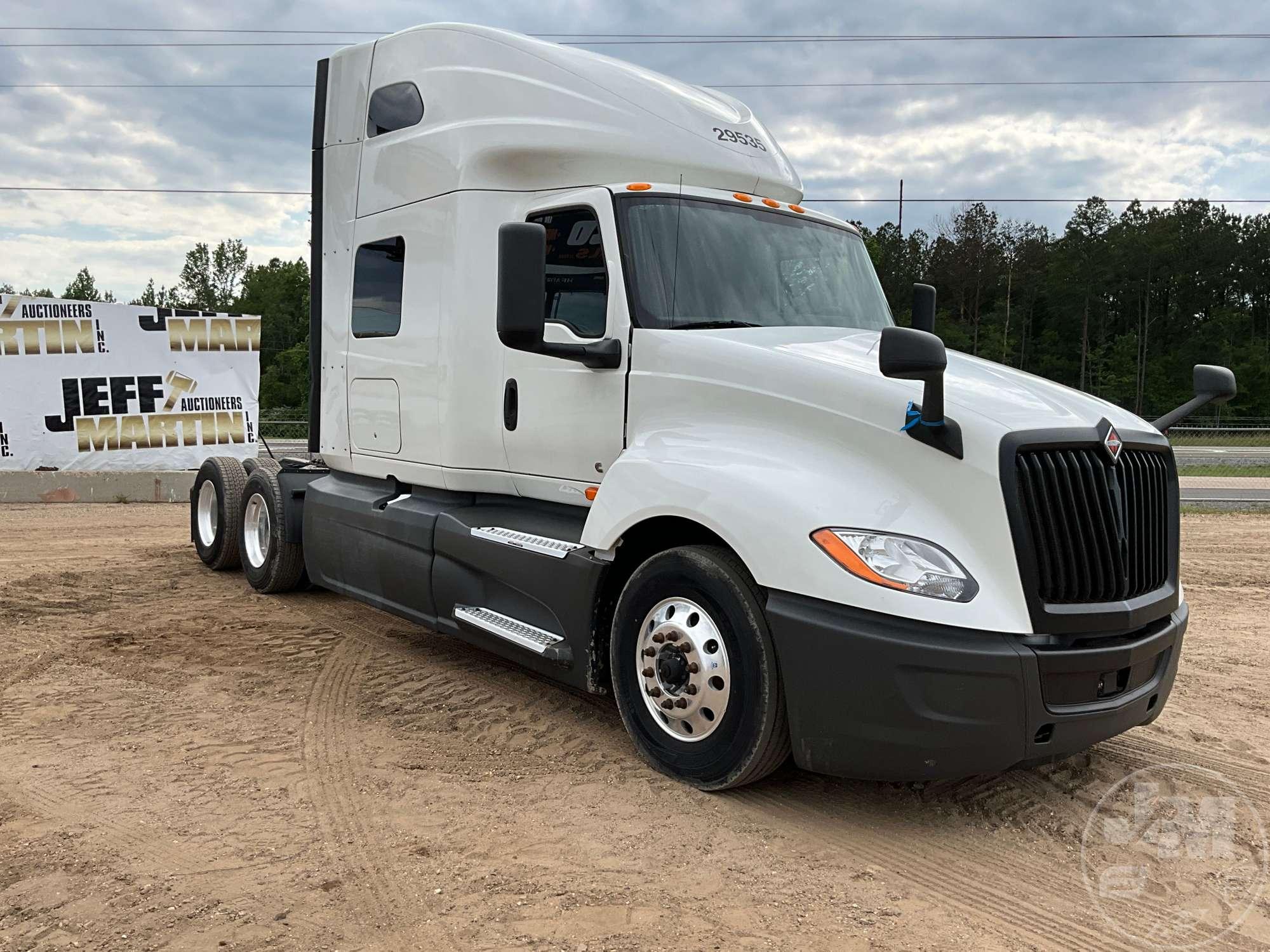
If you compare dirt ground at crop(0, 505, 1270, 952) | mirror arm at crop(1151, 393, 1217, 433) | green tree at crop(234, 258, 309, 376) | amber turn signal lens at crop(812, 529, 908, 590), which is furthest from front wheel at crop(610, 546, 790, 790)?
green tree at crop(234, 258, 309, 376)

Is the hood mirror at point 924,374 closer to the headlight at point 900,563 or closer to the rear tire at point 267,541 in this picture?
the headlight at point 900,563

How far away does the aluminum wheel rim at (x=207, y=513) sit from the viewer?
370 inches

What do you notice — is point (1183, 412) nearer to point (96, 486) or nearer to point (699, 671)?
point (699, 671)

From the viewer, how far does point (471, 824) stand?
13.2 ft

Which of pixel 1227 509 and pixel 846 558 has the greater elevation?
pixel 846 558

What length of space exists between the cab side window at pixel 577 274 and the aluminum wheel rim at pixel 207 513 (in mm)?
5324

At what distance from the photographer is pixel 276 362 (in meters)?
58.0

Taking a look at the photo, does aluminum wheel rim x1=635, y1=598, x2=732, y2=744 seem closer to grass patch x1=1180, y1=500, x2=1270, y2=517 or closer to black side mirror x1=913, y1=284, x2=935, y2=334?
black side mirror x1=913, y1=284, x2=935, y2=334

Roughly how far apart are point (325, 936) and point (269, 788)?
1.35 meters

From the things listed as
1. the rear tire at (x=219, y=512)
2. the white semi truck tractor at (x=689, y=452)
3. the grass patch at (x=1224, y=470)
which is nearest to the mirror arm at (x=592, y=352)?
the white semi truck tractor at (x=689, y=452)

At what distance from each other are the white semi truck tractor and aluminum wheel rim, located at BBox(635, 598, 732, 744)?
1 cm

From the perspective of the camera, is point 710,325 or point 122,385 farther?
point 122,385

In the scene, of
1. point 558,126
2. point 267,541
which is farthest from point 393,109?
point 267,541

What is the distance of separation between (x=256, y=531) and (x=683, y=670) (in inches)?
215
